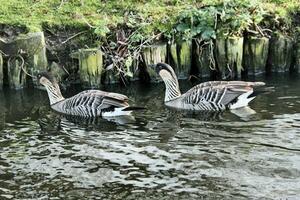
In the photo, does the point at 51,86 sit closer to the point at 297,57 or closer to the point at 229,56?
the point at 229,56

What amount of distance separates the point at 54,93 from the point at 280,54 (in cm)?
467

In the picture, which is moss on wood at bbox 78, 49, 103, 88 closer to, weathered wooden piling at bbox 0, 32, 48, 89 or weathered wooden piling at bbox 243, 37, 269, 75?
weathered wooden piling at bbox 0, 32, 48, 89

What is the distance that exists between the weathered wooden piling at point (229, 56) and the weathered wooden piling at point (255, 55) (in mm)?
239

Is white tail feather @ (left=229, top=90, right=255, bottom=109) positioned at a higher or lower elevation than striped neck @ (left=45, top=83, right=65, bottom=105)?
lower

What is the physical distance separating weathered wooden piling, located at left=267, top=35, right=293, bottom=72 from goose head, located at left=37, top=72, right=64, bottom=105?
442cm

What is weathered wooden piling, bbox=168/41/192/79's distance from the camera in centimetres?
1282

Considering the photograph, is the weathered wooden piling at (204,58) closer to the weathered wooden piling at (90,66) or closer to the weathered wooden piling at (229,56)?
the weathered wooden piling at (229,56)

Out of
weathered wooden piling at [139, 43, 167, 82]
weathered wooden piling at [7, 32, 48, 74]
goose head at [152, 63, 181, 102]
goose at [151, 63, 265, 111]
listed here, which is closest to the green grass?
weathered wooden piling at [139, 43, 167, 82]

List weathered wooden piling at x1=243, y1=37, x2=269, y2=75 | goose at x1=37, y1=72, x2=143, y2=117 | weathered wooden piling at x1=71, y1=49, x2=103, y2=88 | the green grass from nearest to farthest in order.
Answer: goose at x1=37, y1=72, x2=143, y2=117
weathered wooden piling at x1=71, y1=49, x2=103, y2=88
weathered wooden piling at x1=243, y1=37, x2=269, y2=75
the green grass

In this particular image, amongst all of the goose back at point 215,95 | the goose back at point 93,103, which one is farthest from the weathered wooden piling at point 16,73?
the goose back at point 215,95

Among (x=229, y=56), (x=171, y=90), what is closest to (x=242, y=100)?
(x=171, y=90)

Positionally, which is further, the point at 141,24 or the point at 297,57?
the point at 297,57

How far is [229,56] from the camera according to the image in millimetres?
12781

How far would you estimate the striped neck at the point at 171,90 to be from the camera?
38.0 feet
